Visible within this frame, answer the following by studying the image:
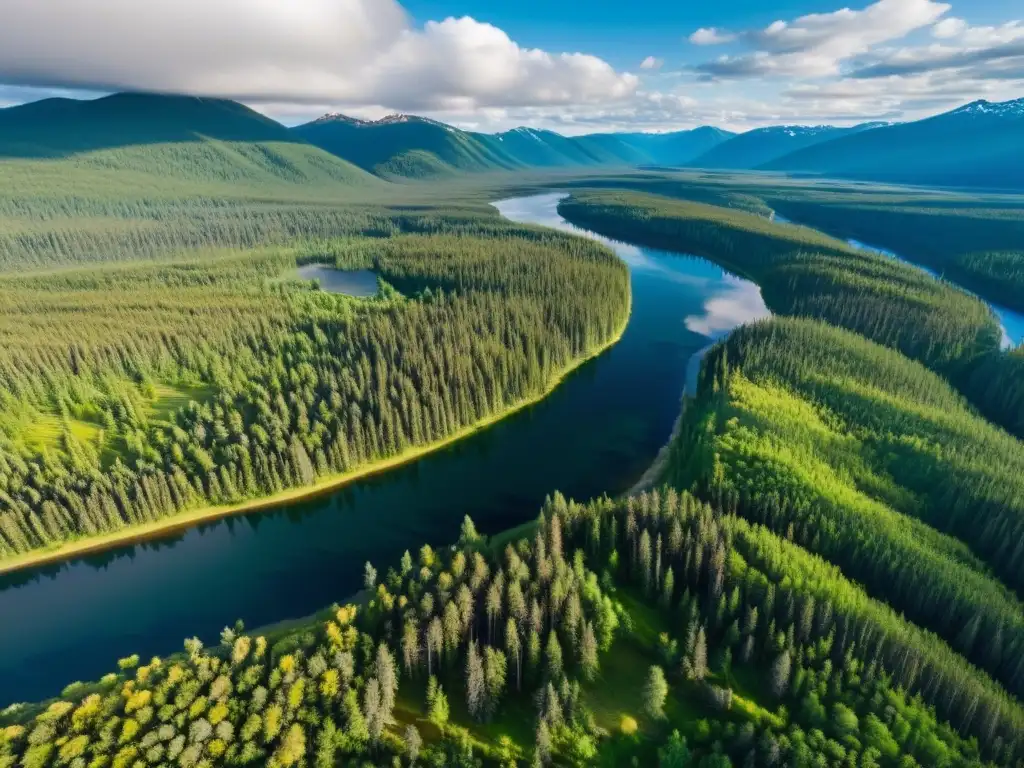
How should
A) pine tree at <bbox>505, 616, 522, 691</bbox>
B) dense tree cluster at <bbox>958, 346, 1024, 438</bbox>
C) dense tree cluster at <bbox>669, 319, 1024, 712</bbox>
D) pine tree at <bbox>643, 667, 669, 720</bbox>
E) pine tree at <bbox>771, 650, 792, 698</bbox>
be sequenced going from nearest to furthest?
pine tree at <bbox>643, 667, 669, 720</bbox> → pine tree at <bbox>771, 650, 792, 698</bbox> → pine tree at <bbox>505, 616, 522, 691</bbox> → dense tree cluster at <bbox>669, 319, 1024, 712</bbox> → dense tree cluster at <bbox>958, 346, 1024, 438</bbox>

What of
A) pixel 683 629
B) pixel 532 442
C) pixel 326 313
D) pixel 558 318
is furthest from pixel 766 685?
pixel 326 313

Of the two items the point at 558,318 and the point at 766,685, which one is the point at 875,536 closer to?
the point at 766,685

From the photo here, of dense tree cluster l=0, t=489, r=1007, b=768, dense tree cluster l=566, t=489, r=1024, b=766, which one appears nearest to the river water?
dense tree cluster l=0, t=489, r=1007, b=768

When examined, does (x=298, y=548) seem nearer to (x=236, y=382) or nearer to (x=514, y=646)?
(x=514, y=646)

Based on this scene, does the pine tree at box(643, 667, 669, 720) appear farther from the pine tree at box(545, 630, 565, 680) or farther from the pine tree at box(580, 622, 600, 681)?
the pine tree at box(545, 630, 565, 680)

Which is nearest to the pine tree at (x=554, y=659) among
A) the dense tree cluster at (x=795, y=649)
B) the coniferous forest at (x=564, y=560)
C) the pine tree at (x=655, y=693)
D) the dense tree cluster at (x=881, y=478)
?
the coniferous forest at (x=564, y=560)
